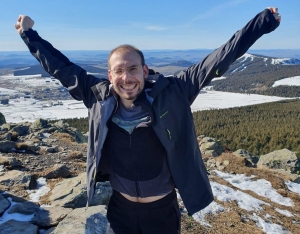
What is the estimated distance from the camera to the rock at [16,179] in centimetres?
585

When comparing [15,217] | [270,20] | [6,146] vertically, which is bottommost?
[6,146]

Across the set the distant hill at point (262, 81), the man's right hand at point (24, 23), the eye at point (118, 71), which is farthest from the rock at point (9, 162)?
the distant hill at point (262, 81)

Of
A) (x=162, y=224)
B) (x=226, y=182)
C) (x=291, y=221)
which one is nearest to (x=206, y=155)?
(x=226, y=182)

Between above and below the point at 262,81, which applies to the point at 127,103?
above

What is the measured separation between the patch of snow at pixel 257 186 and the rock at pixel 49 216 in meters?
5.12

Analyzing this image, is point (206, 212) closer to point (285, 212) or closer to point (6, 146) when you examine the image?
point (285, 212)

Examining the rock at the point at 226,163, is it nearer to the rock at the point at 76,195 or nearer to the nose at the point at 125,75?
the rock at the point at 76,195

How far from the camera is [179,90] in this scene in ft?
6.97

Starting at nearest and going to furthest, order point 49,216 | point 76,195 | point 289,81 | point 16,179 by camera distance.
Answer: point 49,216
point 76,195
point 16,179
point 289,81

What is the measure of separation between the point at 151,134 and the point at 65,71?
3.16 ft

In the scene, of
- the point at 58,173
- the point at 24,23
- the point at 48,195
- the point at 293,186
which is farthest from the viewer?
the point at 293,186

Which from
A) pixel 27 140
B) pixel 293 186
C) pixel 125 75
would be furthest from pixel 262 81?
pixel 125 75

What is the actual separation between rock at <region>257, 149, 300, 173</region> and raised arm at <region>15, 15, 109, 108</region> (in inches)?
418

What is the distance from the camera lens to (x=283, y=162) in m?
11.9
